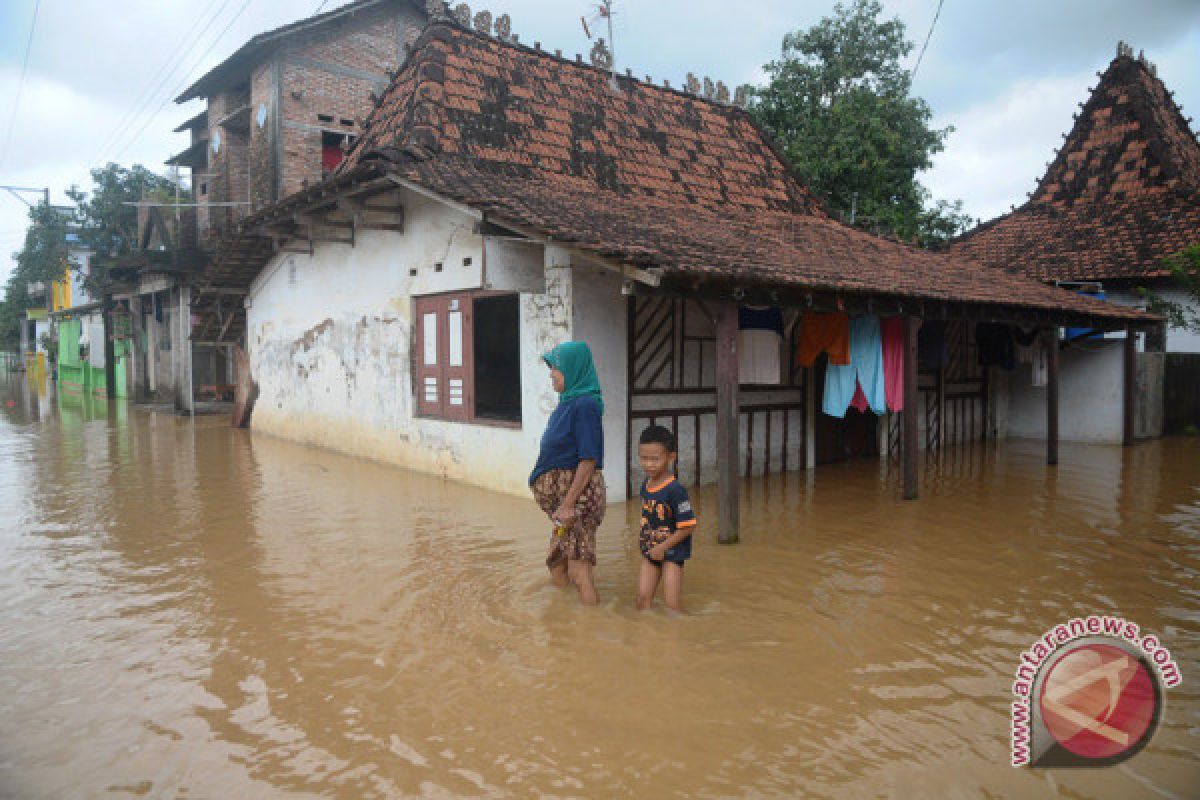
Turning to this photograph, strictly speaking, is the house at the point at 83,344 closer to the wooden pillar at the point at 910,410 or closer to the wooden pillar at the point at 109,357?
the wooden pillar at the point at 109,357

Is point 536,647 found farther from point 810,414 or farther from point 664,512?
point 810,414

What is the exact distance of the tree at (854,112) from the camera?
1847cm

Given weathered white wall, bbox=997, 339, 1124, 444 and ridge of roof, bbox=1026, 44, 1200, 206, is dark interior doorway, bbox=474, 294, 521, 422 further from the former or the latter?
ridge of roof, bbox=1026, 44, 1200, 206

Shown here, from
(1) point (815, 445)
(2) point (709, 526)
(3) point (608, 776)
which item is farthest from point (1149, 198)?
(3) point (608, 776)

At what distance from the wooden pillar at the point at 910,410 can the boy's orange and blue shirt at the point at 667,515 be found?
5.06 meters

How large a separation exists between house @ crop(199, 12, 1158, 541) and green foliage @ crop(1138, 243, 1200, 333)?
7.43ft

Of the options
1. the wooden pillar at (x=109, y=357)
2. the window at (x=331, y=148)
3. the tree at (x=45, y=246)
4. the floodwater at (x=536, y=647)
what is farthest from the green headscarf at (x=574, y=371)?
the tree at (x=45, y=246)

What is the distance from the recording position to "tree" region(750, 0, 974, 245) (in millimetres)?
18469

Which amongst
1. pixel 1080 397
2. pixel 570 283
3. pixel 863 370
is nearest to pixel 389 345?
pixel 570 283

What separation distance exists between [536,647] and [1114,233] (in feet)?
57.6

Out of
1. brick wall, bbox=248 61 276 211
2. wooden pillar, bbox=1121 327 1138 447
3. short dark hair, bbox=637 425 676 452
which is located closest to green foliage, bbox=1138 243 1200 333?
wooden pillar, bbox=1121 327 1138 447

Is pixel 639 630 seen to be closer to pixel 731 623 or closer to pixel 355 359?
pixel 731 623

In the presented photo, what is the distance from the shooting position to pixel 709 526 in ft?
24.2

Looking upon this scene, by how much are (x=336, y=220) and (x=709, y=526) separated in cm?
713
